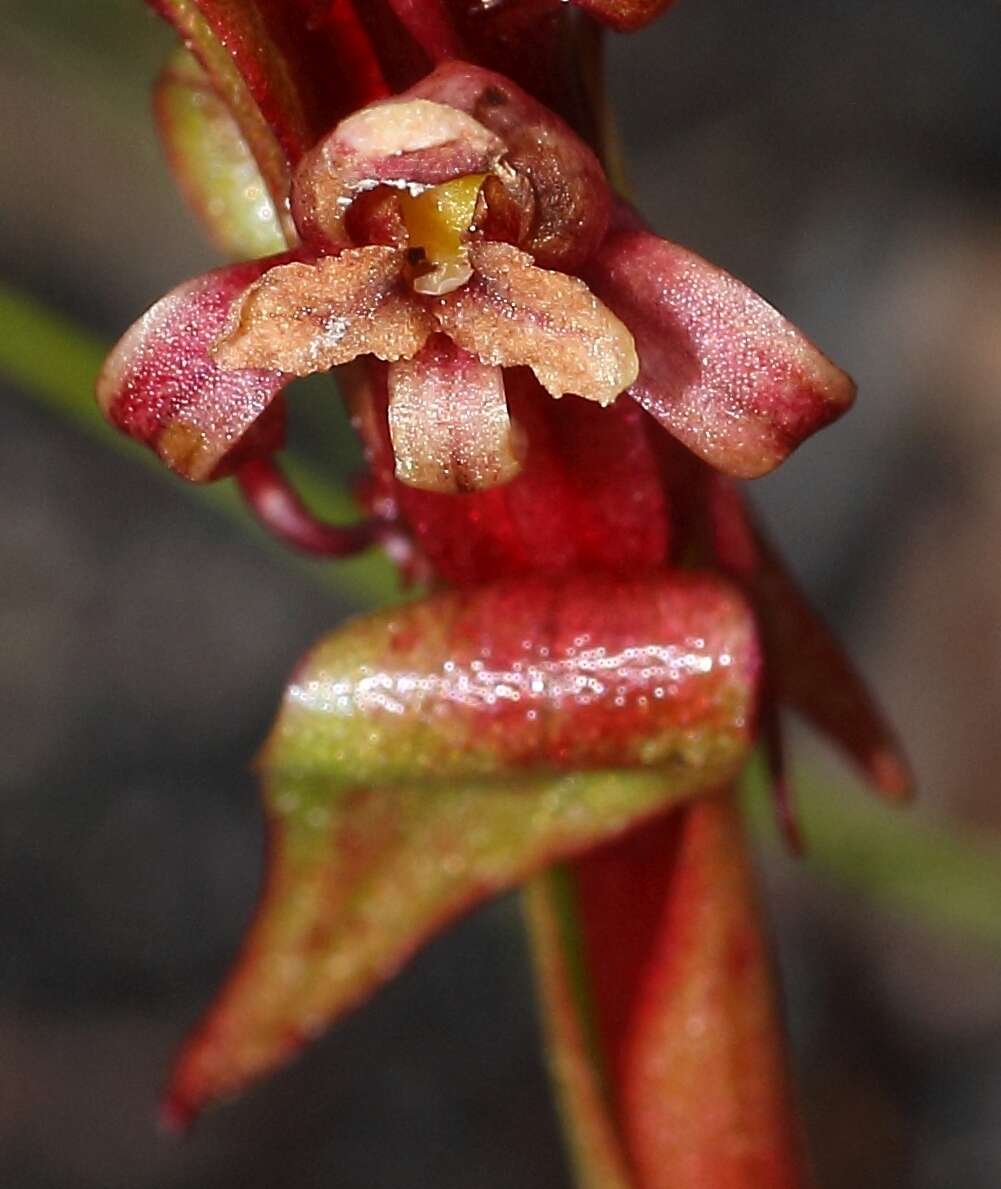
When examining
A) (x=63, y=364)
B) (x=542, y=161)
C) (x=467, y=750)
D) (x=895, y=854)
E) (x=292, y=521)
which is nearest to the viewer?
(x=542, y=161)

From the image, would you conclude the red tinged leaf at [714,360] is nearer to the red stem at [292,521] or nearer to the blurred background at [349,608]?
the red stem at [292,521]

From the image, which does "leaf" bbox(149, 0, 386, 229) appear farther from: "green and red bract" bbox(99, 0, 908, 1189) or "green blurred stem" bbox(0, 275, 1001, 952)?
"green blurred stem" bbox(0, 275, 1001, 952)

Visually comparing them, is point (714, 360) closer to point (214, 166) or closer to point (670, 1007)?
point (214, 166)

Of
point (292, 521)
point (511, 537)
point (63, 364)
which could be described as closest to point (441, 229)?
point (511, 537)

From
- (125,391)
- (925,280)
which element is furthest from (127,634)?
(125,391)

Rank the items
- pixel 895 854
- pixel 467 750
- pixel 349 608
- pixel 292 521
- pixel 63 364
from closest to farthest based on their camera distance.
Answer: pixel 467 750
pixel 292 521
pixel 63 364
pixel 895 854
pixel 349 608

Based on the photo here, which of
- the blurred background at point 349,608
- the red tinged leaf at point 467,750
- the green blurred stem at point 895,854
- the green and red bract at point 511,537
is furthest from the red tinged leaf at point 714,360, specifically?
the blurred background at point 349,608

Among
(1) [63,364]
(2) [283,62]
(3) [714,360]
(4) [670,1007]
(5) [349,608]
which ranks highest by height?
(2) [283,62]

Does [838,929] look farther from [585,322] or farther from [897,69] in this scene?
[585,322]
